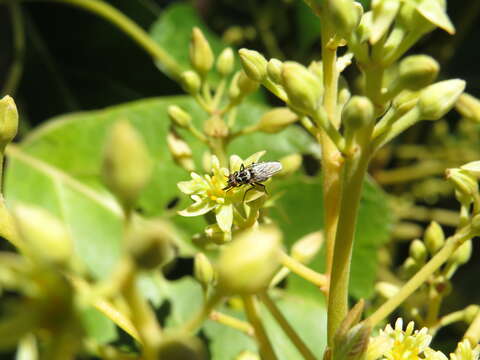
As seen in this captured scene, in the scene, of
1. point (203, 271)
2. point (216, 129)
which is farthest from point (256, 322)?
point (216, 129)

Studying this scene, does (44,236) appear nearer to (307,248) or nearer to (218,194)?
(218,194)

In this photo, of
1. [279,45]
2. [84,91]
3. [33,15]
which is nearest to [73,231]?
[84,91]

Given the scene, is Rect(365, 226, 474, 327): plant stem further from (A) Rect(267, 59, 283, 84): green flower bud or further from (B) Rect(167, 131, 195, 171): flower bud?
(B) Rect(167, 131, 195, 171): flower bud

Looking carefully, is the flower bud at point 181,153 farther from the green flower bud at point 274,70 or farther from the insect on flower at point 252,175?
the green flower bud at point 274,70

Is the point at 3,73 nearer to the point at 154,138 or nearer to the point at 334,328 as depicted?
the point at 154,138

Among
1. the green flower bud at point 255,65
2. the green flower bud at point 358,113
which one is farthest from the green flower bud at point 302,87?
the green flower bud at point 255,65

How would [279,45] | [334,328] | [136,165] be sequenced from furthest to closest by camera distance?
[279,45]
[334,328]
[136,165]
